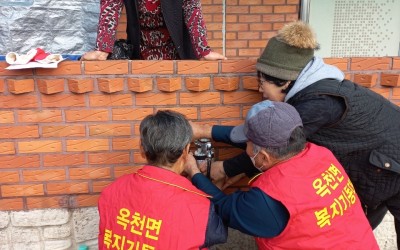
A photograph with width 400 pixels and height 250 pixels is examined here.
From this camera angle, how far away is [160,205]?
154 cm

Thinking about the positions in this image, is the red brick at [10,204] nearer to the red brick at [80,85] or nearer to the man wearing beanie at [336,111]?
the red brick at [80,85]

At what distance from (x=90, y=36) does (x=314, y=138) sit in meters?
2.49

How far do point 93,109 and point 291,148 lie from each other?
113cm

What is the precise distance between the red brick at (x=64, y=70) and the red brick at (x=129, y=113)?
0.30 metres

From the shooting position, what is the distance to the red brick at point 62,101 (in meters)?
2.11

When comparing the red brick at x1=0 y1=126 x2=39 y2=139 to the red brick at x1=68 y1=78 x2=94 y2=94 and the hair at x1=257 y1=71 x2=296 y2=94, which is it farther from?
the hair at x1=257 y1=71 x2=296 y2=94

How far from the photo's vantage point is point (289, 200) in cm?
150

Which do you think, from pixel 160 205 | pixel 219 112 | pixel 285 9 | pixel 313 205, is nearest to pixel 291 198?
pixel 313 205

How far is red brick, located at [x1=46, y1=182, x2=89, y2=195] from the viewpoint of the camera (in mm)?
2254

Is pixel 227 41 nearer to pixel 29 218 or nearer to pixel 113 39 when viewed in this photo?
pixel 113 39

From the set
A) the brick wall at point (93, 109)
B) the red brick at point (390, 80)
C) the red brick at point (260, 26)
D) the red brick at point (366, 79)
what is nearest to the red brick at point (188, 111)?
the brick wall at point (93, 109)

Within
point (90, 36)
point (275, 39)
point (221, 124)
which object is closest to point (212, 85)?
point (221, 124)

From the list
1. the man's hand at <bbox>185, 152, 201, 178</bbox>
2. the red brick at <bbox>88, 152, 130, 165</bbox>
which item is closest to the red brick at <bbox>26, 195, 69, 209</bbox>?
the red brick at <bbox>88, 152, 130, 165</bbox>

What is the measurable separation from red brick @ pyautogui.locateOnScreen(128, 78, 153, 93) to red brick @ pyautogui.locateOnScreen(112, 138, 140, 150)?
0.30 m
